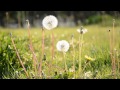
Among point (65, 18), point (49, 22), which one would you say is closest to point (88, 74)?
point (49, 22)

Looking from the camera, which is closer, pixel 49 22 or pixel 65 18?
pixel 49 22

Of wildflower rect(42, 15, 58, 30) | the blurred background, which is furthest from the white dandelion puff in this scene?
the blurred background

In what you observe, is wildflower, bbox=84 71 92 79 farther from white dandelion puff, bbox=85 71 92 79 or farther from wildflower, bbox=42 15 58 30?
wildflower, bbox=42 15 58 30

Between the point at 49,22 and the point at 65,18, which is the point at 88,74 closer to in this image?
the point at 49,22

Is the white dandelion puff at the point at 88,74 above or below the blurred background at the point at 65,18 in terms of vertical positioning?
below

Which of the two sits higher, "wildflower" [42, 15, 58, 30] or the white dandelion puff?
"wildflower" [42, 15, 58, 30]

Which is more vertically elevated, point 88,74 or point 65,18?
point 65,18

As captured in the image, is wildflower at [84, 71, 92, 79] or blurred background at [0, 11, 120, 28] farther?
blurred background at [0, 11, 120, 28]

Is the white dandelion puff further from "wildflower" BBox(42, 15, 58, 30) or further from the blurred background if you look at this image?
the blurred background

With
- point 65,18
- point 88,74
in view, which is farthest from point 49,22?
point 65,18

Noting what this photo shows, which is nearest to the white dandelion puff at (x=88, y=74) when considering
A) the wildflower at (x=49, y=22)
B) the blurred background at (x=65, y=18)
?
the wildflower at (x=49, y=22)

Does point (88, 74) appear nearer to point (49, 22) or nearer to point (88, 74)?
point (88, 74)

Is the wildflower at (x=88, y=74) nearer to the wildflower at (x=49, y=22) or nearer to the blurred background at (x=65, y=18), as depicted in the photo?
the wildflower at (x=49, y=22)
